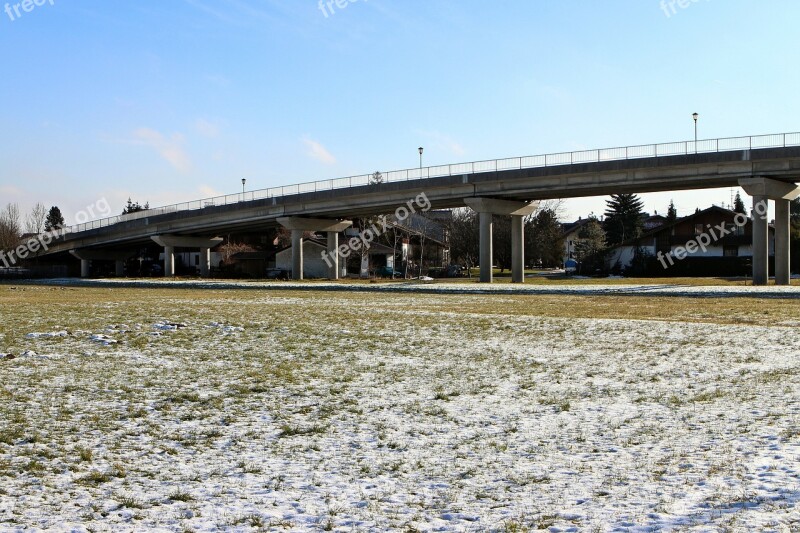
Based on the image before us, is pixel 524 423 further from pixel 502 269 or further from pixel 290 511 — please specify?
pixel 502 269

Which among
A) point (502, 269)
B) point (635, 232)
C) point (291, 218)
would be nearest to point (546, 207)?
point (502, 269)

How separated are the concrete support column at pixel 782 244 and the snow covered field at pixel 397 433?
38.4 m

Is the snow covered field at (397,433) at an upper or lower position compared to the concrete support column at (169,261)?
lower

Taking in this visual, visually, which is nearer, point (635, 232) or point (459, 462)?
point (459, 462)

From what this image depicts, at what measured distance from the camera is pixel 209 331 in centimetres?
1825

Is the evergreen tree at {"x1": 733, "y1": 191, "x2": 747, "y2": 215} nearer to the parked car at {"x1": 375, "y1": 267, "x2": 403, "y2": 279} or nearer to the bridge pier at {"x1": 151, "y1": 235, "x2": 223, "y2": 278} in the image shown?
the parked car at {"x1": 375, "y1": 267, "x2": 403, "y2": 279}

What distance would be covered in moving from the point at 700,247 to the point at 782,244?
36498 millimetres

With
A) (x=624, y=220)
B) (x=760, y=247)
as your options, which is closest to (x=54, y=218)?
(x=624, y=220)

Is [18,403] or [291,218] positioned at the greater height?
[291,218]

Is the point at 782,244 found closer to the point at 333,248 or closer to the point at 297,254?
the point at 333,248

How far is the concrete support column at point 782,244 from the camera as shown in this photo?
50.7 m

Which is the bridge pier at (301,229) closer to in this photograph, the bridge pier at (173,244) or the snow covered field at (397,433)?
the bridge pier at (173,244)

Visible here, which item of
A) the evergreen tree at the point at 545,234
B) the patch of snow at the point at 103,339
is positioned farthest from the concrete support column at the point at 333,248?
the patch of snow at the point at 103,339

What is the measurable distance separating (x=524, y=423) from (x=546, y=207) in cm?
10187
